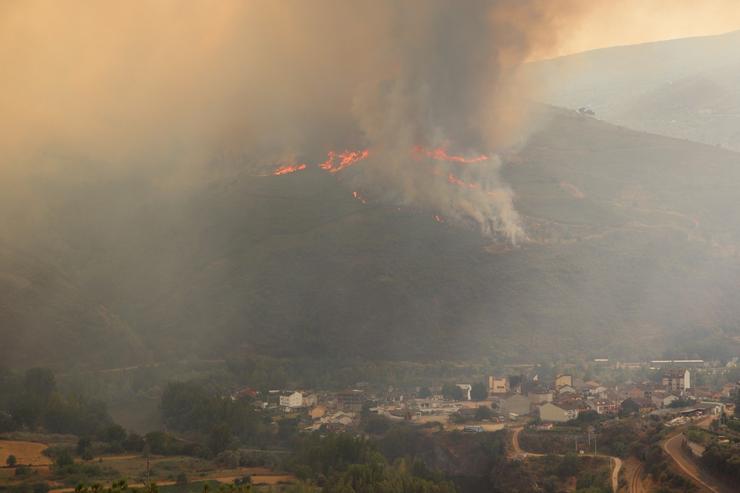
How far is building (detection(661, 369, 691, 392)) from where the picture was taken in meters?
62.8

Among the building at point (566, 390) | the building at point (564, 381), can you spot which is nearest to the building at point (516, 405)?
the building at point (566, 390)

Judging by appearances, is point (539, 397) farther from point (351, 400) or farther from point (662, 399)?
point (351, 400)

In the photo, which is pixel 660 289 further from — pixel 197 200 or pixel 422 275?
pixel 197 200

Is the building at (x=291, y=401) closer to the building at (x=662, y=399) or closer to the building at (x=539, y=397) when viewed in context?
the building at (x=539, y=397)

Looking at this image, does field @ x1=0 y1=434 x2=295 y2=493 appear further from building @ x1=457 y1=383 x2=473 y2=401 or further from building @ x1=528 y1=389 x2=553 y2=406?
building @ x1=457 y1=383 x2=473 y2=401

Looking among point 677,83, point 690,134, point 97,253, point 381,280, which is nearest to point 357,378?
point 381,280

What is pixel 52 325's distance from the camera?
7244cm

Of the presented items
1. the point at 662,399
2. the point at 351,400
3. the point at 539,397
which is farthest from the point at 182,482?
the point at 662,399

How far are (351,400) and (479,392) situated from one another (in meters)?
6.94

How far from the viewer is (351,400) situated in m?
65.6

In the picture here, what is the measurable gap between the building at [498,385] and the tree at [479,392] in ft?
1.27

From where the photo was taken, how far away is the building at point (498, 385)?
216ft

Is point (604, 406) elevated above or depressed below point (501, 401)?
below

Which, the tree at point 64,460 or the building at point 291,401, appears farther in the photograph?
the building at point 291,401
